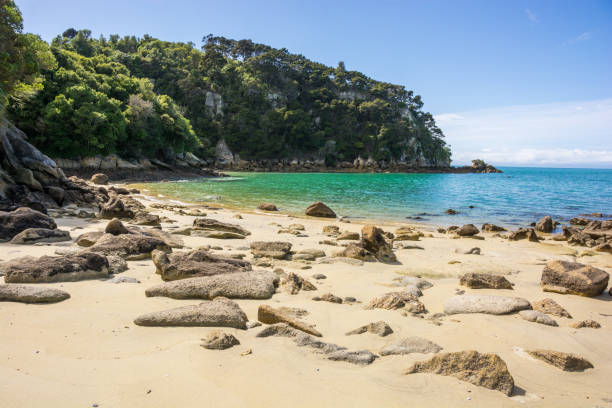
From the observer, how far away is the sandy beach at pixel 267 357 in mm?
2664

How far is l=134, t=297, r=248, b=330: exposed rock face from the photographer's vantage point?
391 centimetres

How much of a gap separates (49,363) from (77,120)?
3998 centimetres

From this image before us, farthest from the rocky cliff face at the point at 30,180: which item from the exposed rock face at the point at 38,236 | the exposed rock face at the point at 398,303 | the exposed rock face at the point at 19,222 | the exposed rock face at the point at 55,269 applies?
the exposed rock face at the point at 398,303

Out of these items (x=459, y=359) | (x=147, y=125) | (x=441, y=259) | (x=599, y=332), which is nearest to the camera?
(x=459, y=359)

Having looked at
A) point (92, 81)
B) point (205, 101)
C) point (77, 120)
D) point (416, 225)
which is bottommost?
point (416, 225)

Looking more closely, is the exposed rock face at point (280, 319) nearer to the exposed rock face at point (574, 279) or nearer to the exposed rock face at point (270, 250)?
the exposed rock face at point (270, 250)

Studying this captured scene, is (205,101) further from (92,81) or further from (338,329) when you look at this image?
(338,329)

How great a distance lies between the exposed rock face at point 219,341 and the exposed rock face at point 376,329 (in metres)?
1.35

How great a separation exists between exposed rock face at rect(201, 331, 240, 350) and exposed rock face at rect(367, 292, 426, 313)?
2242 mm

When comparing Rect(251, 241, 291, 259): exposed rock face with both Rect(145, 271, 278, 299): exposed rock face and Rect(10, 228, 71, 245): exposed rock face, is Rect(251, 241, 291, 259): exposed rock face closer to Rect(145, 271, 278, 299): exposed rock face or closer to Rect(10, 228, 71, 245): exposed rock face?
Result: Rect(145, 271, 278, 299): exposed rock face

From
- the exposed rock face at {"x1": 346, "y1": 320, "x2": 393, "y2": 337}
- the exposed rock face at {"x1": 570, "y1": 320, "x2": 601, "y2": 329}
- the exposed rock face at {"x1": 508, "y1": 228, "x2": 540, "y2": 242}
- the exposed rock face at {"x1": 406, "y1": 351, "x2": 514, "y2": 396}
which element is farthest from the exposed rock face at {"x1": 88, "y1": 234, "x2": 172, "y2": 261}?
the exposed rock face at {"x1": 508, "y1": 228, "x2": 540, "y2": 242}

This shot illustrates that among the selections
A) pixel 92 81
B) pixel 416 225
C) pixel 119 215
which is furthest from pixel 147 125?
pixel 416 225

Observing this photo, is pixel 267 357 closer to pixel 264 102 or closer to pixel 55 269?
pixel 55 269

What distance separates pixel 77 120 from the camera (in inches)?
1395
